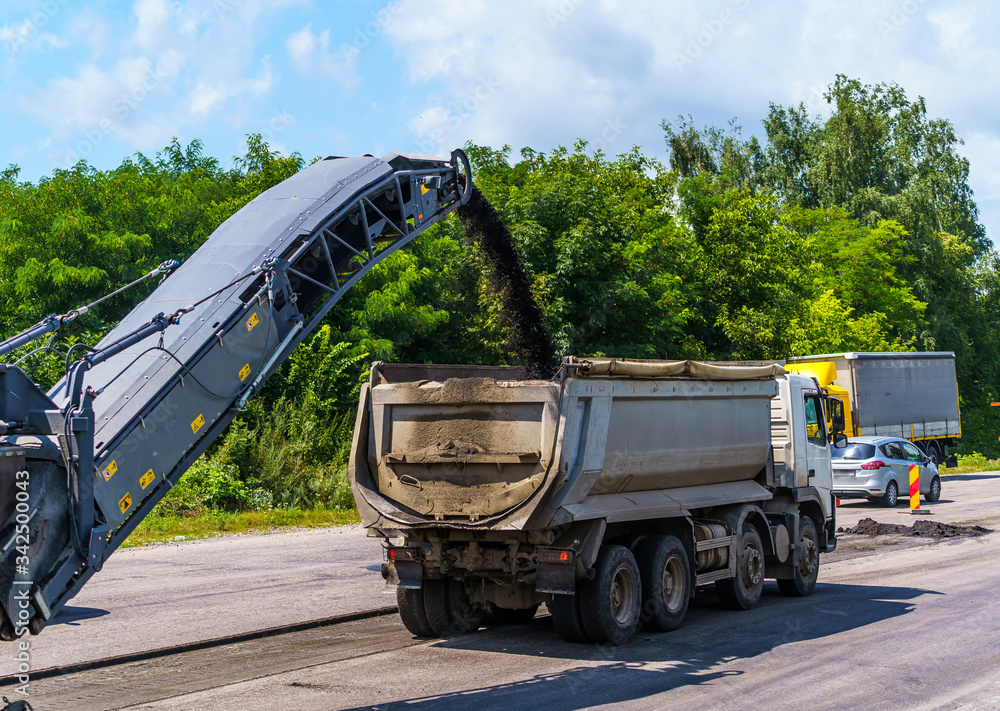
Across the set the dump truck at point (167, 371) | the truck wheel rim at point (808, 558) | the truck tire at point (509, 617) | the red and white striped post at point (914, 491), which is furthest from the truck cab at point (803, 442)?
the red and white striped post at point (914, 491)

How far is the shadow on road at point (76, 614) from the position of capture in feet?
35.4

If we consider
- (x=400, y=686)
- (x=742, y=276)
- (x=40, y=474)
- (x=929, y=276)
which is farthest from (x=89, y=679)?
(x=929, y=276)

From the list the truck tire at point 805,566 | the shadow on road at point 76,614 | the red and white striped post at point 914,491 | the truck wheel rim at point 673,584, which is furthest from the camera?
the red and white striped post at point 914,491

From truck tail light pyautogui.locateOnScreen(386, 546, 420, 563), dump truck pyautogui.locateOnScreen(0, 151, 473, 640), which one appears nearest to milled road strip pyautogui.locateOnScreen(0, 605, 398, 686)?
truck tail light pyautogui.locateOnScreen(386, 546, 420, 563)

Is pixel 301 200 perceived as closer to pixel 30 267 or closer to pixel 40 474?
pixel 40 474

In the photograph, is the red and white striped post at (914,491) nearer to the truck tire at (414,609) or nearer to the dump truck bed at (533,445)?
the dump truck bed at (533,445)

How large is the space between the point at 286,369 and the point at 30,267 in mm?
6667

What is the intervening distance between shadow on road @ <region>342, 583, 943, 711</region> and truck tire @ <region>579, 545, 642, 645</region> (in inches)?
6.2

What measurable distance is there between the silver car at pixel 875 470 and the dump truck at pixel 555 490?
49.7 feet

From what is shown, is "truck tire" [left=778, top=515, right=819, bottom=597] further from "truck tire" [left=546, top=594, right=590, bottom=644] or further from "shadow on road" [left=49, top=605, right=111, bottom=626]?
"shadow on road" [left=49, top=605, right=111, bottom=626]

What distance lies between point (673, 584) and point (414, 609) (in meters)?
2.68

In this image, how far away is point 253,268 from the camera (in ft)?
27.1

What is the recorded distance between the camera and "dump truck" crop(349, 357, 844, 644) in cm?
902

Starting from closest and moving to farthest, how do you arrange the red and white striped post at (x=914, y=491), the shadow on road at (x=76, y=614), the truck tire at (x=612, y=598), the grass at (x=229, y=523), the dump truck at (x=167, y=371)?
the dump truck at (x=167, y=371) < the truck tire at (x=612, y=598) < the shadow on road at (x=76, y=614) < the grass at (x=229, y=523) < the red and white striped post at (x=914, y=491)
